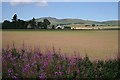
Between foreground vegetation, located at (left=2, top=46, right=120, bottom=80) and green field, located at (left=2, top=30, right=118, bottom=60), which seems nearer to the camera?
foreground vegetation, located at (left=2, top=46, right=120, bottom=80)

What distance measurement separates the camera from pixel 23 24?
23.3ft

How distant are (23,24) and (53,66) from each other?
1.61 metres

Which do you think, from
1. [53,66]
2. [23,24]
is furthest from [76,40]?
[23,24]

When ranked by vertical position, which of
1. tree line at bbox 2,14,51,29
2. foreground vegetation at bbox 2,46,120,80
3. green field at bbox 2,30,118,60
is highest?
tree line at bbox 2,14,51,29

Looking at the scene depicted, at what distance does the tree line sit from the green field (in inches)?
5.9

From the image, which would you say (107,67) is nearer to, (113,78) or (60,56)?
(113,78)

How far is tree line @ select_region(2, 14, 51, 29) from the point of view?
22.9 feet

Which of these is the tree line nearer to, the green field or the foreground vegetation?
the green field

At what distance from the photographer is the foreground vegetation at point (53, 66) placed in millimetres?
6133

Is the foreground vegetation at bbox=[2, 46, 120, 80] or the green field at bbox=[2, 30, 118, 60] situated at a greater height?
the green field at bbox=[2, 30, 118, 60]

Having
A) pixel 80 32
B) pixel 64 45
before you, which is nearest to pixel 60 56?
pixel 64 45

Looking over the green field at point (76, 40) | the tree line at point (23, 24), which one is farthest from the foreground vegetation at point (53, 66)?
the tree line at point (23, 24)

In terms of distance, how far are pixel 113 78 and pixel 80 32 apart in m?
1.69

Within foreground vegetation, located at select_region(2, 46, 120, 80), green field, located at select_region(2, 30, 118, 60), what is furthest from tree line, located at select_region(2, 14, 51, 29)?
foreground vegetation, located at select_region(2, 46, 120, 80)
